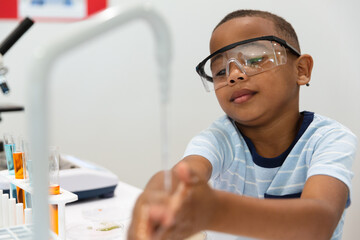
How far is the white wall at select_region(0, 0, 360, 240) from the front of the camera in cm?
248

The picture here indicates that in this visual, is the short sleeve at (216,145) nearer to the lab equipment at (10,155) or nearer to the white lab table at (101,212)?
the white lab table at (101,212)

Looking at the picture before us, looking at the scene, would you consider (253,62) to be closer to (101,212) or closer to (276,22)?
(276,22)

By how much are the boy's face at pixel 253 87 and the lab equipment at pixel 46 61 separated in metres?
Result: 0.62

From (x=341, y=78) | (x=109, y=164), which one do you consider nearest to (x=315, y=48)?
(x=341, y=78)

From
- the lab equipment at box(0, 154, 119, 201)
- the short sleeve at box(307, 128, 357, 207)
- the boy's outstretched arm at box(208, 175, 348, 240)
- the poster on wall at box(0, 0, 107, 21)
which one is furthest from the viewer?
the poster on wall at box(0, 0, 107, 21)

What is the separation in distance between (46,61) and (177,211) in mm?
207

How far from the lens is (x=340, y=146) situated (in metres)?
0.92

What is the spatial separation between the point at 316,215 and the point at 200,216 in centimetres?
28

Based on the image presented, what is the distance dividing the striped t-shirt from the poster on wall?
5.31 feet

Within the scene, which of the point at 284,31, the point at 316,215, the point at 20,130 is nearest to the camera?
the point at 316,215

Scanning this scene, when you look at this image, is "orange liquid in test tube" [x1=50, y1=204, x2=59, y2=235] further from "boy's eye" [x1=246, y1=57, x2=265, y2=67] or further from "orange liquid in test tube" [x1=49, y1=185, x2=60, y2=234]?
"boy's eye" [x1=246, y1=57, x2=265, y2=67]

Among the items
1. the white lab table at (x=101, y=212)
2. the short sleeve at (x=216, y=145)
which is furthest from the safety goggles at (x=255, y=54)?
the white lab table at (x=101, y=212)

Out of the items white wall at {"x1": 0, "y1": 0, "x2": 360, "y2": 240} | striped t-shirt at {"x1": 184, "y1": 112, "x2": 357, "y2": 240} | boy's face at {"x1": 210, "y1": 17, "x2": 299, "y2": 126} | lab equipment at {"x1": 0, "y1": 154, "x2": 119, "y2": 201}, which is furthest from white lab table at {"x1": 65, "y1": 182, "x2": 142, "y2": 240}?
white wall at {"x1": 0, "y1": 0, "x2": 360, "y2": 240}

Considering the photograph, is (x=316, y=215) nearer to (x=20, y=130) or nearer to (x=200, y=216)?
(x=200, y=216)
